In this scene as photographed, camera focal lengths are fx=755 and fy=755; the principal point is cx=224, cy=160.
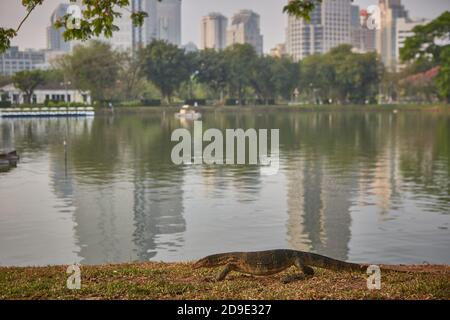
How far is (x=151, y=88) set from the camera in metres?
144

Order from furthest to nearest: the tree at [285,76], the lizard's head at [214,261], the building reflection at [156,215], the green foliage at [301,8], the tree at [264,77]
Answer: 1. the tree at [285,76]
2. the tree at [264,77]
3. the building reflection at [156,215]
4. the green foliage at [301,8]
5. the lizard's head at [214,261]

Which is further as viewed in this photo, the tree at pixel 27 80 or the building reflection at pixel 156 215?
the tree at pixel 27 80

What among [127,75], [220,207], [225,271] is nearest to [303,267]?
→ [225,271]

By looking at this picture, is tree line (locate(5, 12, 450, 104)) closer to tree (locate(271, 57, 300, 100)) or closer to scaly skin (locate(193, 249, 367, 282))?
tree (locate(271, 57, 300, 100))

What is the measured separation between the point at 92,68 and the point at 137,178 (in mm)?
81791

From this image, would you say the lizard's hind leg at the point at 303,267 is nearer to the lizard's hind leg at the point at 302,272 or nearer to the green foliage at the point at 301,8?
the lizard's hind leg at the point at 302,272

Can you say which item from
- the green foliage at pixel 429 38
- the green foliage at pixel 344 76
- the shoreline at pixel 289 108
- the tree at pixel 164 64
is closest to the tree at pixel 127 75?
the tree at pixel 164 64

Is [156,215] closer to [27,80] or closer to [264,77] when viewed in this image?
[27,80]

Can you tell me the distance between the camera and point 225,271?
31.2 ft

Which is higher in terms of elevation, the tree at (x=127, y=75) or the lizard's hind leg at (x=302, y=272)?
the tree at (x=127, y=75)

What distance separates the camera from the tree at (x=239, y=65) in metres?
121

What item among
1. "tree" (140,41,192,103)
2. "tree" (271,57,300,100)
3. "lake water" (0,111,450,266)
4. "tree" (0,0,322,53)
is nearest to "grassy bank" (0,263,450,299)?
"tree" (0,0,322,53)

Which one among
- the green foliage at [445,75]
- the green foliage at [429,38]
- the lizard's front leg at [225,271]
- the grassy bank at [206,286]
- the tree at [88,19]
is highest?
the green foliage at [429,38]
